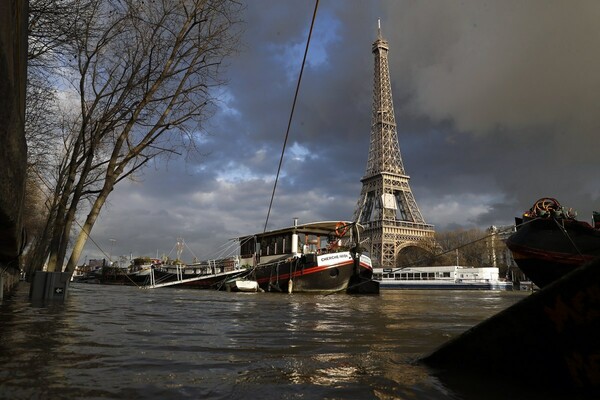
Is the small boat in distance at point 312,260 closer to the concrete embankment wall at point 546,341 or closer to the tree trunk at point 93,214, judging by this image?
the tree trunk at point 93,214

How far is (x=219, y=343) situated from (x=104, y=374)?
5.25 feet

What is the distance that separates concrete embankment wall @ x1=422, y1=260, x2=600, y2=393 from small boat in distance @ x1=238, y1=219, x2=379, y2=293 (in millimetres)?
18727

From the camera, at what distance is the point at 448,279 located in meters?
50.1

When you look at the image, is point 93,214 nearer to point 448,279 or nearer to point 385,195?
point 448,279

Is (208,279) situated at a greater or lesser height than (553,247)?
lesser

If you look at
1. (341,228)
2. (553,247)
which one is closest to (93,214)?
(553,247)

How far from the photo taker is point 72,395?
6.70ft

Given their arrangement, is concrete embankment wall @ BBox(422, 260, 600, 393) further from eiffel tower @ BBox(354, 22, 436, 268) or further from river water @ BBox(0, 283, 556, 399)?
eiffel tower @ BBox(354, 22, 436, 268)

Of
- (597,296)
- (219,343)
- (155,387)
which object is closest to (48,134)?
(219,343)

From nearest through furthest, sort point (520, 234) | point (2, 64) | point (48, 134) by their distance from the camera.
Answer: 1. point (2, 64)
2. point (520, 234)
3. point (48, 134)

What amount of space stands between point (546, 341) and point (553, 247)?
39.5 feet

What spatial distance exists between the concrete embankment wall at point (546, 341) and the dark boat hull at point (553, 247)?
10.2 m

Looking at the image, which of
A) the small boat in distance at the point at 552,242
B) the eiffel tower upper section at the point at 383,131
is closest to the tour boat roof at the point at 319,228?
the small boat in distance at the point at 552,242

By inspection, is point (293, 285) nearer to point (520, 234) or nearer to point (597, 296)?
point (520, 234)
